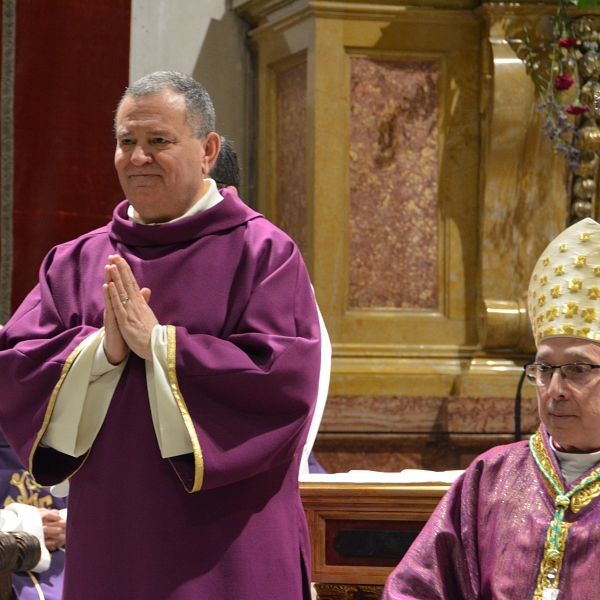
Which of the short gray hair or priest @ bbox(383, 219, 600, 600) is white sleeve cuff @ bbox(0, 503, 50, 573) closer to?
priest @ bbox(383, 219, 600, 600)

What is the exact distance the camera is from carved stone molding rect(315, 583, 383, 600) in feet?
9.93

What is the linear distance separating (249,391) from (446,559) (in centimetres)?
61

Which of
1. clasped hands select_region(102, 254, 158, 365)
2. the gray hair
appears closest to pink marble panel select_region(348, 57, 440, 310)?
the gray hair

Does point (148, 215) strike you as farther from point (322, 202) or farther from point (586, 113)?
point (586, 113)

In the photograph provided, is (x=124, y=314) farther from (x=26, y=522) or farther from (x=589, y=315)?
(x=26, y=522)

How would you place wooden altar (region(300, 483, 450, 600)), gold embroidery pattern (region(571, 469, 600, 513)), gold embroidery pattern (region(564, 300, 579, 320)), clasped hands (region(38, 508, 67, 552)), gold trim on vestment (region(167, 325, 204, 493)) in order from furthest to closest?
clasped hands (region(38, 508, 67, 552))
wooden altar (region(300, 483, 450, 600))
gold embroidery pattern (region(564, 300, 579, 320))
gold embroidery pattern (region(571, 469, 600, 513))
gold trim on vestment (region(167, 325, 204, 493))

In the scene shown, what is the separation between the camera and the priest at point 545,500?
7.29 ft

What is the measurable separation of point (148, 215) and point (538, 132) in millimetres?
2918

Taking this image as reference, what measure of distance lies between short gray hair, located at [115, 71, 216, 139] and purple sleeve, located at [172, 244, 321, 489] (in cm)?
45

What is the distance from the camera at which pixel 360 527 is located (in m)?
3.04

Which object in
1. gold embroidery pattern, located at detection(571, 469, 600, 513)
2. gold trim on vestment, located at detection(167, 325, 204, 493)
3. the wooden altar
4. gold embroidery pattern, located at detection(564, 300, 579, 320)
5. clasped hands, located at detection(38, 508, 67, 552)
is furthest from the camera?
clasped hands, located at detection(38, 508, 67, 552)

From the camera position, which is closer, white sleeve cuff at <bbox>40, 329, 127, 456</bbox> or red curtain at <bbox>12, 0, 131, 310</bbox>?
white sleeve cuff at <bbox>40, 329, 127, 456</bbox>

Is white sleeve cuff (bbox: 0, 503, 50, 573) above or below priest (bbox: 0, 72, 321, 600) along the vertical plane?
below

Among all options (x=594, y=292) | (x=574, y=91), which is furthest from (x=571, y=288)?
(x=574, y=91)
